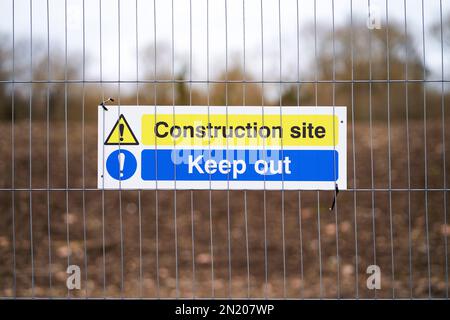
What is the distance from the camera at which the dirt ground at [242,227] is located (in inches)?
239

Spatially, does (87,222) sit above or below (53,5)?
below

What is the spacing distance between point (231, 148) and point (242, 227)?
77 centimetres

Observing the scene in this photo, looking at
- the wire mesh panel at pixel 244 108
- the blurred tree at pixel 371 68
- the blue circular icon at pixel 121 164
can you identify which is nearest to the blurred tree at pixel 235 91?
the wire mesh panel at pixel 244 108

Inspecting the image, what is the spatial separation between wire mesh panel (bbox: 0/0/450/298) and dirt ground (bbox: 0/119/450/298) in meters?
0.01

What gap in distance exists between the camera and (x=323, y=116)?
19.8 feet

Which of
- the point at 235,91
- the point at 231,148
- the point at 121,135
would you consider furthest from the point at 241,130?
the point at 121,135

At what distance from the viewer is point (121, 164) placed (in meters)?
6.07

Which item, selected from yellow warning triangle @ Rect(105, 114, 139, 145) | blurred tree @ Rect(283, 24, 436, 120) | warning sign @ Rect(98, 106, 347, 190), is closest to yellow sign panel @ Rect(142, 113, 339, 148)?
warning sign @ Rect(98, 106, 347, 190)

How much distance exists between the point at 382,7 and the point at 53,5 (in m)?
3.20

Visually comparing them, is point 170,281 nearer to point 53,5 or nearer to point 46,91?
point 46,91

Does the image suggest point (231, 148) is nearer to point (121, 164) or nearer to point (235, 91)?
point (235, 91)

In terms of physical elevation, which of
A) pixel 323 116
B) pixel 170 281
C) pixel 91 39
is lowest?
Answer: pixel 170 281

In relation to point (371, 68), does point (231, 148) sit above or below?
below
